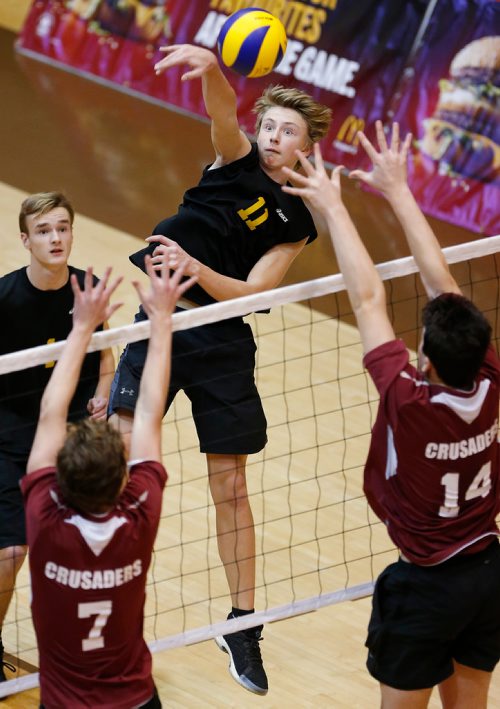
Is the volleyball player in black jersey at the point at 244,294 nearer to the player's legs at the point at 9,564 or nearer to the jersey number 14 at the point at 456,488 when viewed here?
the player's legs at the point at 9,564

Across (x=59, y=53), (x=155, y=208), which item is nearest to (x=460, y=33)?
(x=155, y=208)

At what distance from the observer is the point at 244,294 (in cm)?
614

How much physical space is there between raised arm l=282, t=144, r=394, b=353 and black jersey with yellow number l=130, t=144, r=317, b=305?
142cm

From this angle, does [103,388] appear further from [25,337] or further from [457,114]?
[457,114]

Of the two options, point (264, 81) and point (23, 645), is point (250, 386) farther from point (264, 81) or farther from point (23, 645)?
point (264, 81)

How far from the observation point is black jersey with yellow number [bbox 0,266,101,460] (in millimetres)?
6031

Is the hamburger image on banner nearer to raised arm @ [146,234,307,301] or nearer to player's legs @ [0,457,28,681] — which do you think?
raised arm @ [146,234,307,301]

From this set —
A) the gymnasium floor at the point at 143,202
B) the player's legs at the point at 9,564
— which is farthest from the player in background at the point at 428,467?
the player's legs at the point at 9,564

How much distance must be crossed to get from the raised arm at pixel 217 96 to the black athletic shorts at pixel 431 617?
2310mm

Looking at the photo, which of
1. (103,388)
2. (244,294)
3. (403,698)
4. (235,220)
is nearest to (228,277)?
(244,294)

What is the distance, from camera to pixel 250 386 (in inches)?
250

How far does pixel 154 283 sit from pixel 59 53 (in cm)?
1216

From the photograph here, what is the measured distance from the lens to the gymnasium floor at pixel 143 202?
6.42 metres

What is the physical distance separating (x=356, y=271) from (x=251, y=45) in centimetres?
245
